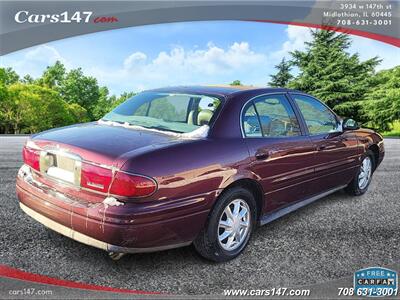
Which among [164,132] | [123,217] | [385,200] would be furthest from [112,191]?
[385,200]

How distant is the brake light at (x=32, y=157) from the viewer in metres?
3.11

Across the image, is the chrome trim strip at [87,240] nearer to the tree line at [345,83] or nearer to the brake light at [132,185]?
the brake light at [132,185]

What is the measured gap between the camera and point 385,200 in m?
5.15

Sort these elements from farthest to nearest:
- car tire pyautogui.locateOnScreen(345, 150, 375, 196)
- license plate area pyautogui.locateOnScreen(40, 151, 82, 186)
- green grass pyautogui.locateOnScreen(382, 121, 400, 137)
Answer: green grass pyautogui.locateOnScreen(382, 121, 400, 137) < car tire pyautogui.locateOnScreen(345, 150, 375, 196) < license plate area pyautogui.locateOnScreen(40, 151, 82, 186)

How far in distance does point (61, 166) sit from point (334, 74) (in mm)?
25870

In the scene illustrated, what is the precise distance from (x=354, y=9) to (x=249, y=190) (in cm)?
379

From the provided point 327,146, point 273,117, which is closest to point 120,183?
point 273,117

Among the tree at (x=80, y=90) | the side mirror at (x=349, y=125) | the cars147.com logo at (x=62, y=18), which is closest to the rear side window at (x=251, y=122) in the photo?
the side mirror at (x=349, y=125)

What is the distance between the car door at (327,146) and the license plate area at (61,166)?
8.08ft

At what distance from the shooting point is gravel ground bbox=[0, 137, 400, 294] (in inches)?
112

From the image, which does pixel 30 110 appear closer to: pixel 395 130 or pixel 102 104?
pixel 102 104

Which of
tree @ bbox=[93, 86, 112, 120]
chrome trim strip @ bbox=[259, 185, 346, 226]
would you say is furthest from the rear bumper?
tree @ bbox=[93, 86, 112, 120]

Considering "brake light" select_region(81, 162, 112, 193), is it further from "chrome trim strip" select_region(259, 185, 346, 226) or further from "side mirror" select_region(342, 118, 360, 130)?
"side mirror" select_region(342, 118, 360, 130)

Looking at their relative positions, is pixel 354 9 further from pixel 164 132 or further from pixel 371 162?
pixel 164 132
